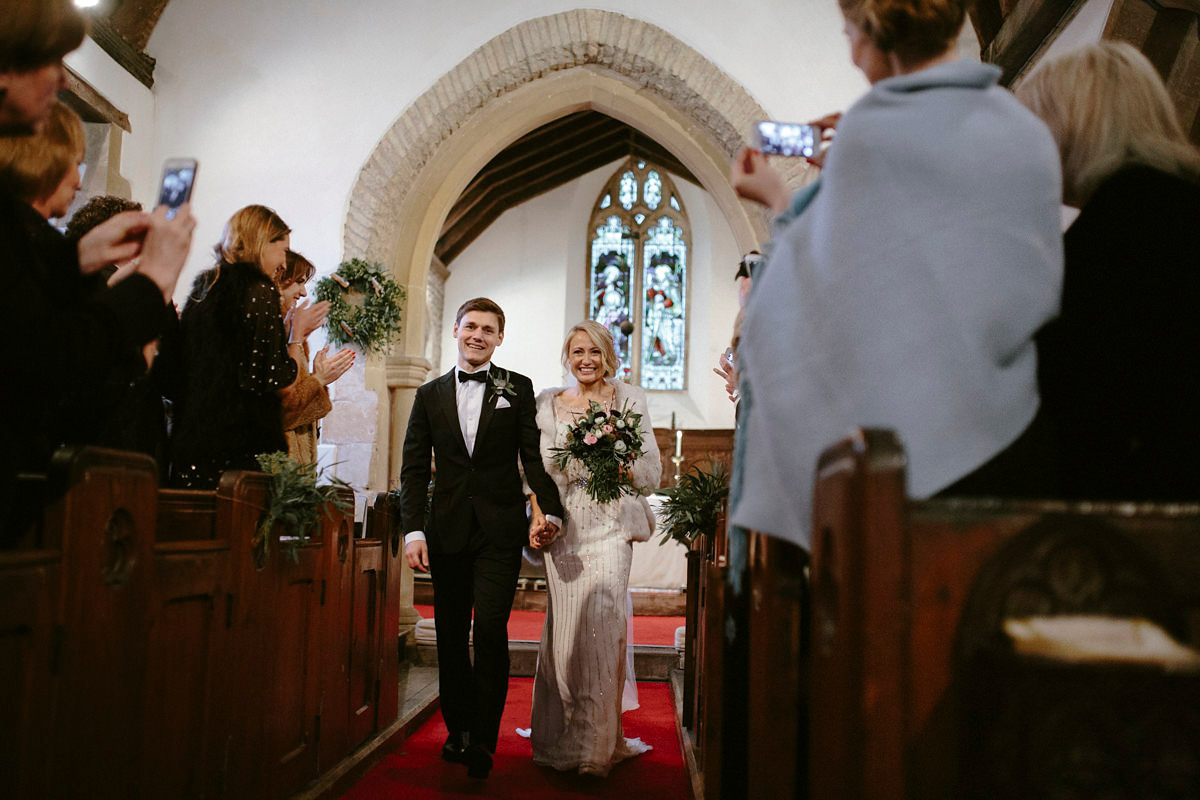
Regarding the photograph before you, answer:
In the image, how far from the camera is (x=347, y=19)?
6.28m

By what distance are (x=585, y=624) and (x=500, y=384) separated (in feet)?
3.32

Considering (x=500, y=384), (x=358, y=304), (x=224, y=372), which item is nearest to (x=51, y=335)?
(x=224, y=372)

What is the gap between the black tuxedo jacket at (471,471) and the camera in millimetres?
3506

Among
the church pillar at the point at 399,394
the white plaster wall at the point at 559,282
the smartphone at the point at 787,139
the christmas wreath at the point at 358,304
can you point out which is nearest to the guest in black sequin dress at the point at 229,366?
the smartphone at the point at 787,139

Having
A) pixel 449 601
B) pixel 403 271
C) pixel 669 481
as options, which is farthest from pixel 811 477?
pixel 669 481

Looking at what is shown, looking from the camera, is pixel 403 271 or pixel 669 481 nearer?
pixel 403 271

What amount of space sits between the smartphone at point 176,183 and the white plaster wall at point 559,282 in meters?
11.2

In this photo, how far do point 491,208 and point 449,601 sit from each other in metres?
10.1

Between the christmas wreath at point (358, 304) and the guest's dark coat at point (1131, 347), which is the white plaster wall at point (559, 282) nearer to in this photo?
the christmas wreath at point (358, 304)

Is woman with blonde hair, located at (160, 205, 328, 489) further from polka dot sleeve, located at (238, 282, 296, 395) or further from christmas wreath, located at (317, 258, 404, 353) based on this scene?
christmas wreath, located at (317, 258, 404, 353)

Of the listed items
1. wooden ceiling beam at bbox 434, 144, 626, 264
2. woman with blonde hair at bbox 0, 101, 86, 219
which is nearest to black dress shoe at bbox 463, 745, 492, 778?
woman with blonde hair at bbox 0, 101, 86, 219

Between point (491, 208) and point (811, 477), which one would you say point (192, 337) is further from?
point (491, 208)

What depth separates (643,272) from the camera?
13.5 meters

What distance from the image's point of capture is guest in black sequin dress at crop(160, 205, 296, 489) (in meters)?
2.65
